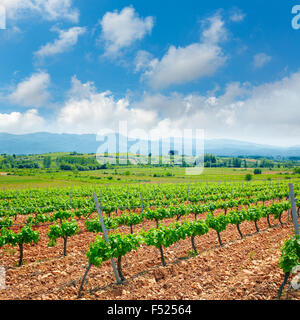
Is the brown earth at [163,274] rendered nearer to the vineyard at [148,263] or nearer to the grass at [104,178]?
the vineyard at [148,263]

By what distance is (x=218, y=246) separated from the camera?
9797 millimetres

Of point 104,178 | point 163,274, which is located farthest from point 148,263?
point 104,178

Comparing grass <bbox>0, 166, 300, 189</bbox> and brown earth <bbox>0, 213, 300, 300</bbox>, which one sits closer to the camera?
brown earth <bbox>0, 213, 300, 300</bbox>

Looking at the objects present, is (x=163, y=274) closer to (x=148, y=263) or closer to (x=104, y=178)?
(x=148, y=263)

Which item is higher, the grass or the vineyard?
the vineyard

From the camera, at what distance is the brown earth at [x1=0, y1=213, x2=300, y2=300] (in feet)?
20.1

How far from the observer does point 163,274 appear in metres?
7.30

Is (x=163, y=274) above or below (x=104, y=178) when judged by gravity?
above

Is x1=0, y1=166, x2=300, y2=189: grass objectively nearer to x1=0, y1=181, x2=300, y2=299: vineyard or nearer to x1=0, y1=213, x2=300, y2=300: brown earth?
x1=0, y1=181, x2=300, y2=299: vineyard

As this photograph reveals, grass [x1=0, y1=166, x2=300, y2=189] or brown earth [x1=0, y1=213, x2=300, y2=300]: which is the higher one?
brown earth [x1=0, y1=213, x2=300, y2=300]

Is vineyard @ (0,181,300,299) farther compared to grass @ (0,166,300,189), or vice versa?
grass @ (0,166,300,189)

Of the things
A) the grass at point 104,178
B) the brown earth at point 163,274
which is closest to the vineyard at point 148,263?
the brown earth at point 163,274

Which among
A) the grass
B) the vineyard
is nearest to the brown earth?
the vineyard

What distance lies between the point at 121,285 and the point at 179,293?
1895 mm
